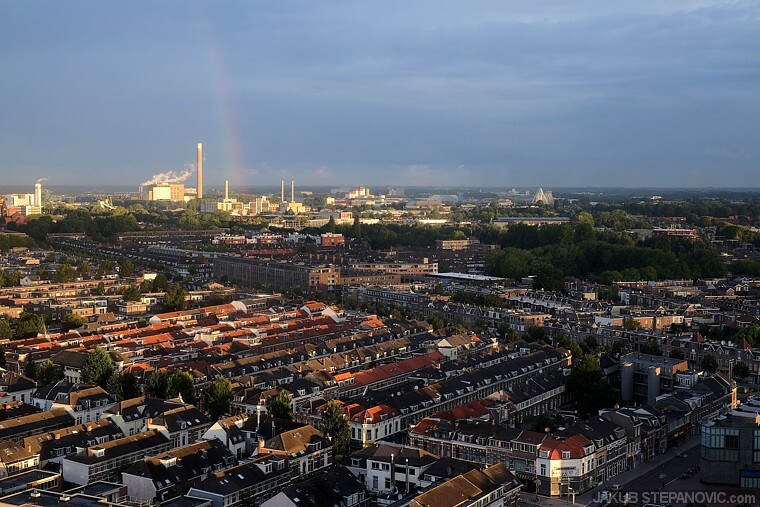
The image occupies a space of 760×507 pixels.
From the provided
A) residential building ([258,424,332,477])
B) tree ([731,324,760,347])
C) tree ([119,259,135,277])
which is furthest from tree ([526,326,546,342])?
tree ([119,259,135,277])

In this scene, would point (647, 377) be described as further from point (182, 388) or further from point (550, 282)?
point (550, 282)

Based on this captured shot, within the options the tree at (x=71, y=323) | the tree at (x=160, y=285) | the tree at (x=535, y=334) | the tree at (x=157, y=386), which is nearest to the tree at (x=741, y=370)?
the tree at (x=535, y=334)

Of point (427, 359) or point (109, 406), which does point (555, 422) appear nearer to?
point (427, 359)

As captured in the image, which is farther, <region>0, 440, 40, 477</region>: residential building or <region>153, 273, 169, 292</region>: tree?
<region>153, 273, 169, 292</region>: tree

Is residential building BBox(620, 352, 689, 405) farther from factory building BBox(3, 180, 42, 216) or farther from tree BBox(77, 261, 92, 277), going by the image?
factory building BBox(3, 180, 42, 216)

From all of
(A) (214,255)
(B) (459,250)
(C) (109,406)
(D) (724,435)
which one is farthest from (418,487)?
(B) (459,250)

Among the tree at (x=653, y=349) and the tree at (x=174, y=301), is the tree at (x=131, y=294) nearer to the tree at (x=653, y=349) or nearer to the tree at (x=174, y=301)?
the tree at (x=174, y=301)
